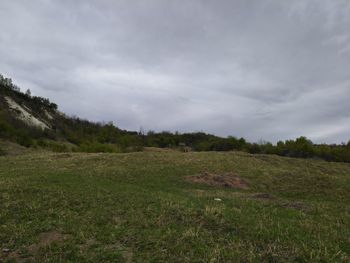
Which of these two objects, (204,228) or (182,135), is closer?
(204,228)

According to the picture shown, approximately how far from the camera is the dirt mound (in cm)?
1992

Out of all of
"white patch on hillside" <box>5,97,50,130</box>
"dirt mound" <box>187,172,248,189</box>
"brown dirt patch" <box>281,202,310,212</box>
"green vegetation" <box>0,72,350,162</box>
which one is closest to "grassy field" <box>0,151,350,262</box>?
"brown dirt patch" <box>281,202,310,212</box>

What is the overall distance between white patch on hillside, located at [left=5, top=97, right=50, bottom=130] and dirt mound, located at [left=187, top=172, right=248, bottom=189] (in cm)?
5403

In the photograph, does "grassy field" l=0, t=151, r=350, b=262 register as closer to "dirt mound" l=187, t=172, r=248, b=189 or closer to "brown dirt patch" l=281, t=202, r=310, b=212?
"brown dirt patch" l=281, t=202, r=310, b=212

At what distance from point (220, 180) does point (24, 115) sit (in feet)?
201

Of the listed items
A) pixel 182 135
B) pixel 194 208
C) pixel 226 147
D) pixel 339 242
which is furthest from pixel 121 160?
pixel 182 135

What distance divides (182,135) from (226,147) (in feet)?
103

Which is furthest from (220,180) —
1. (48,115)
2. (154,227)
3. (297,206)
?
(48,115)

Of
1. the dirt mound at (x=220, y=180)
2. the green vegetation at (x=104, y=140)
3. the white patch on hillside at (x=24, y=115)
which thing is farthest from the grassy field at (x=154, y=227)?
the white patch on hillside at (x=24, y=115)

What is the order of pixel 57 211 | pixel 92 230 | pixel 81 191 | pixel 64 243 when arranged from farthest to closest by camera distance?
pixel 81 191 → pixel 57 211 → pixel 92 230 → pixel 64 243

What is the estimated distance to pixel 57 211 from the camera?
10680 mm

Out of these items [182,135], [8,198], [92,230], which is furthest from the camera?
[182,135]

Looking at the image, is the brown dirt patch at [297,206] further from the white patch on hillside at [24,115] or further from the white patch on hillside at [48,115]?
the white patch on hillside at [48,115]

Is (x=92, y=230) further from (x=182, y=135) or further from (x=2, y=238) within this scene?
(x=182, y=135)
